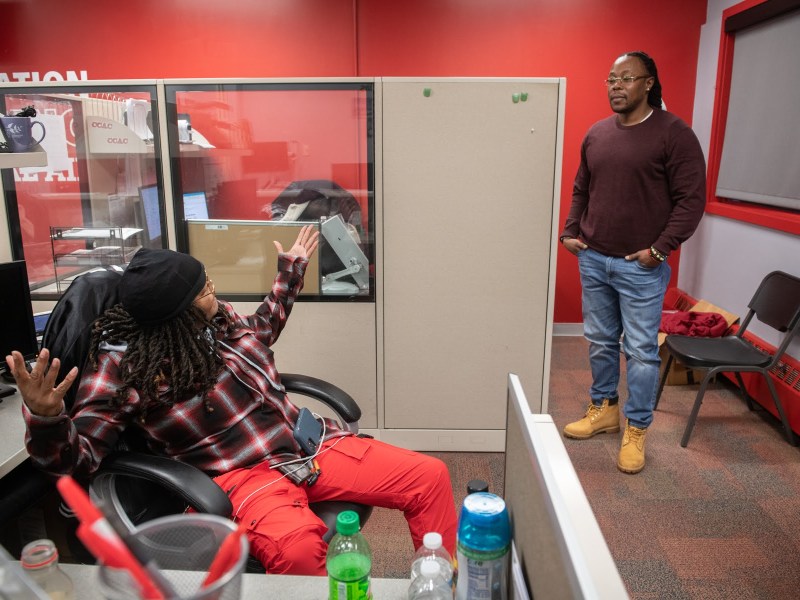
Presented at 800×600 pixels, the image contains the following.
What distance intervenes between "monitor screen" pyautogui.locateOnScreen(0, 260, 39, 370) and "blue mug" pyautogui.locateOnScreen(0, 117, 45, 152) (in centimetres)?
34

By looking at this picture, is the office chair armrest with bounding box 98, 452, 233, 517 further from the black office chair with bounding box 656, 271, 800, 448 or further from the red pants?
the black office chair with bounding box 656, 271, 800, 448

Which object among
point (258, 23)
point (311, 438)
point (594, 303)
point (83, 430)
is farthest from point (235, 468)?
point (258, 23)

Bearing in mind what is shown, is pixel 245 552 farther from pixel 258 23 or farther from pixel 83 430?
pixel 258 23

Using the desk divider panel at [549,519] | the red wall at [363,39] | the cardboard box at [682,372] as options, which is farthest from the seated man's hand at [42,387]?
the red wall at [363,39]

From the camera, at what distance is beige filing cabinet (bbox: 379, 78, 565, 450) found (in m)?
2.53

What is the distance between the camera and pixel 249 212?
9.18ft

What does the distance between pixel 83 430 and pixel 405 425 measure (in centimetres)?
162

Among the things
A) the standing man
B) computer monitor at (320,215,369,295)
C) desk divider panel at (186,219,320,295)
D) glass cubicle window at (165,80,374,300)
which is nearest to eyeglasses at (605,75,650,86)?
the standing man

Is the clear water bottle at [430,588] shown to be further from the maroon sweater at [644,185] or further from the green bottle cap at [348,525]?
the maroon sweater at [644,185]

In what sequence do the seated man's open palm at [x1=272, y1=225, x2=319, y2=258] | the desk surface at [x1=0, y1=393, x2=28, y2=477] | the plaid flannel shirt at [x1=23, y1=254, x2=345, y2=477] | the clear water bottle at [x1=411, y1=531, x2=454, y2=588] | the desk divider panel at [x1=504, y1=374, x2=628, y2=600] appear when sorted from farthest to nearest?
the seated man's open palm at [x1=272, y1=225, x2=319, y2=258] → the desk surface at [x1=0, y1=393, x2=28, y2=477] → the plaid flannel shirt at [x1=23, y1=254, x2=345, y2=477] → the clear water bottle at [x1=411, y1=531, x2=454, y2=588] → the desk divider panel at [x1=504, y1=374, x2=628, y2=600]

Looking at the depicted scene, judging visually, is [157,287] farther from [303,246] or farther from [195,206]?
[195,206]

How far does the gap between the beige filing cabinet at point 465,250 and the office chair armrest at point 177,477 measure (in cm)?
141

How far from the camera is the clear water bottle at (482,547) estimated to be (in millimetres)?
871

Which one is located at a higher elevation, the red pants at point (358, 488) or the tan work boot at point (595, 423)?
the red pants at point (358, 488)
